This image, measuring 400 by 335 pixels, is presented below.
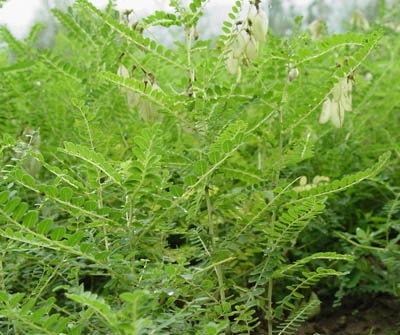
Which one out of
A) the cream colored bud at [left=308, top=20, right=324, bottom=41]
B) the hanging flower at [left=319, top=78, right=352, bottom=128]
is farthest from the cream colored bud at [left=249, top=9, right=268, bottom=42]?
the cream colored bud at [left=308, top=20, right=324, bottom=41]

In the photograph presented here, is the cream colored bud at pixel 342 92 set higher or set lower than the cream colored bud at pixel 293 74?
lower

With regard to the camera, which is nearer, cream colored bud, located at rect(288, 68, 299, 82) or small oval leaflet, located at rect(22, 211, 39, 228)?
small oval leaflet, located at rect(22, 211, 39, 228)

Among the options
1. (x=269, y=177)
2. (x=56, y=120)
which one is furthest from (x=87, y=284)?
(x=269, y=177)

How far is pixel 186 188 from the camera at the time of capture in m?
1.02

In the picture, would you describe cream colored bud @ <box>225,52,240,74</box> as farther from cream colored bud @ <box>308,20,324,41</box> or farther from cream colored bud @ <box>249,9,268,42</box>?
cream colored bud @ <box>308,20,324,41</box>

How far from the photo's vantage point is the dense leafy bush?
2.76 feet

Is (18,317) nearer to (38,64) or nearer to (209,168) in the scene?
(209,168)

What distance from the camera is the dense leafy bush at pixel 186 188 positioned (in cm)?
84

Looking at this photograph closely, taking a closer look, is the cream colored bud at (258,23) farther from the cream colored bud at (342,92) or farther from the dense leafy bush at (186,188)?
the cream colored bud at (342,92)

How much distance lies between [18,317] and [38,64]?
1131 millimetres

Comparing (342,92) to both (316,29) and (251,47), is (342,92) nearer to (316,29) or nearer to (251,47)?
(251,47)

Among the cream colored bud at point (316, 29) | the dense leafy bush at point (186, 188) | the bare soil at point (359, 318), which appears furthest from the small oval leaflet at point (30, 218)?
the cream colored bud at point (316, 29)

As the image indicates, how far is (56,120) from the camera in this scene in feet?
5.41

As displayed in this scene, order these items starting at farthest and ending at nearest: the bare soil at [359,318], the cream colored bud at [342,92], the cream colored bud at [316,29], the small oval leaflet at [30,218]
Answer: the cream colored bud at [316,29]
the bare soil at [359,318]
the cream colored bud at [342,92]
the small oval leaflet at [30,218]
